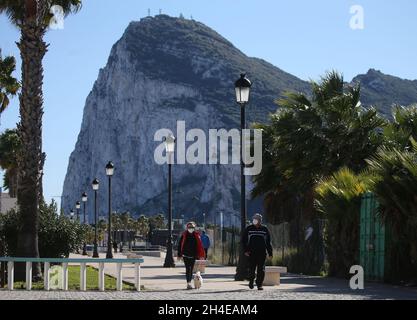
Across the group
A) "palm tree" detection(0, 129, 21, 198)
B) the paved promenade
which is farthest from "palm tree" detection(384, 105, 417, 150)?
"palm tree" detection(0, 129, 21, 198)

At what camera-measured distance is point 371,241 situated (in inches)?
922

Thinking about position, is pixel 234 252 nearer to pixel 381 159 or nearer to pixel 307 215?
pixel 307 215

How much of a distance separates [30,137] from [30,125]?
1.05 feet

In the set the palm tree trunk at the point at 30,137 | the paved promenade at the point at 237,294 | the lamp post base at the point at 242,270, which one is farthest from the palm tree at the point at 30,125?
the lamp post base at the point at 242,270

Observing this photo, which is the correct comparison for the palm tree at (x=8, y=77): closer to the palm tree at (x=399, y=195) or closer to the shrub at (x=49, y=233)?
the shrub at (x=49, y=233)

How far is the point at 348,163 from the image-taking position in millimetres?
30234

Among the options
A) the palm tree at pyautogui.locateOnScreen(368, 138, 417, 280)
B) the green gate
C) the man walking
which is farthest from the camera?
the green gate

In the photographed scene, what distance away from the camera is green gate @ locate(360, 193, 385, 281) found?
2289 cm

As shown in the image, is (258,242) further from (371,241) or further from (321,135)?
(321,135)

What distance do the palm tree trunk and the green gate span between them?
9.05 metres

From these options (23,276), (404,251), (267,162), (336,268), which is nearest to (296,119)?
(267,162)

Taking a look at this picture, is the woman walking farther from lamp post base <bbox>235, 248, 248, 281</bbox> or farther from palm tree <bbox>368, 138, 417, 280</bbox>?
palm tree <bbox>368, 138, 417, 280</bbox>

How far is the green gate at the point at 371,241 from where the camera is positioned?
22891mm
